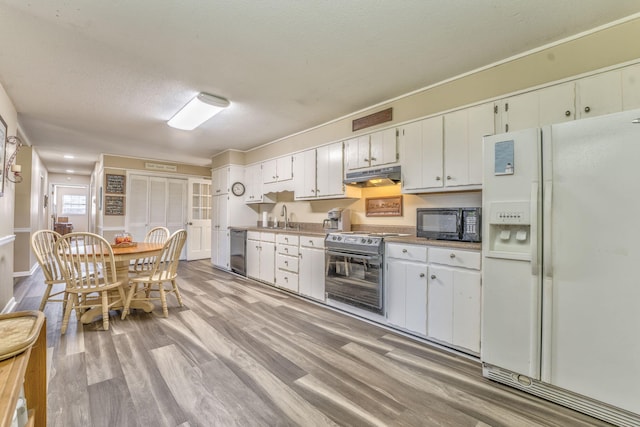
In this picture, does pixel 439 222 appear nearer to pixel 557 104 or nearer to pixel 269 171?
pixel 557 104

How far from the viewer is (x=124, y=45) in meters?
2.21

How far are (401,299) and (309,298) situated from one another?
142 centimetres

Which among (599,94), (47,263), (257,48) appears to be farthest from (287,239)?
(599,94)

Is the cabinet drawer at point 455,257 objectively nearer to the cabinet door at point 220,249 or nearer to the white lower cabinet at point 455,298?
the white lower cabinet at point 455,298

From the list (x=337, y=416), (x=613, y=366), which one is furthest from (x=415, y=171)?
(x=337, y=416)

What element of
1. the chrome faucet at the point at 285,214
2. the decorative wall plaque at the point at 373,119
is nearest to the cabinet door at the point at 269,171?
the chrome faucet at the point at 285,214

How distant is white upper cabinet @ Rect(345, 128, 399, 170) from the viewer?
3.10m

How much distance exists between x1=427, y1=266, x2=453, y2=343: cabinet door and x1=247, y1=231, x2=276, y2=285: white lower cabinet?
2.49m

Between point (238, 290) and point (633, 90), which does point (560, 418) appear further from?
point (238, 290)

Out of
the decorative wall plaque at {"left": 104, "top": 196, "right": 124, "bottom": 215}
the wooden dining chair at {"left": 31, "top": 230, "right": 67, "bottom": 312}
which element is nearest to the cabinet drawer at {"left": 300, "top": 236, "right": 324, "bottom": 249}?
the wooden dining chair at {"left": 31, "top": 230, "right": 67, "bottom": 312}

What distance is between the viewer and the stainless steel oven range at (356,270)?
2.84 m

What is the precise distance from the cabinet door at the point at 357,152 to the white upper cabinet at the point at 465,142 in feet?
3.07

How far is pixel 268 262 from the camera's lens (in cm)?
442

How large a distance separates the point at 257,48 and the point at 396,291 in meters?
2.47
